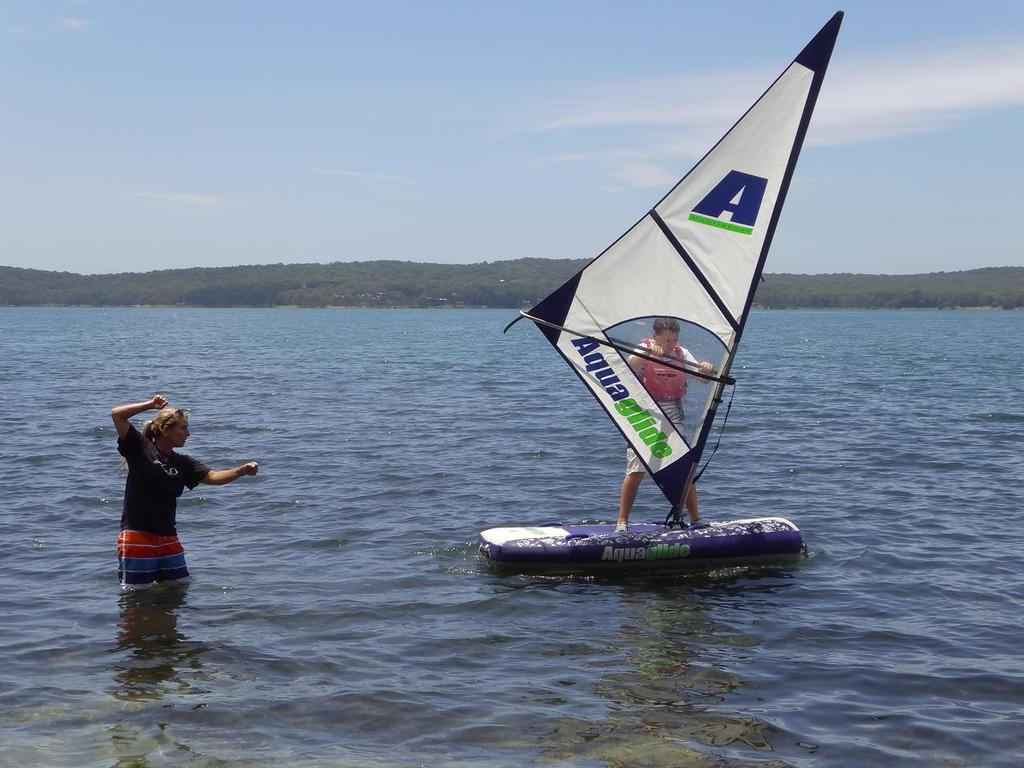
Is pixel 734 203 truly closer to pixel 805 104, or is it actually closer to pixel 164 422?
pixel 805 104

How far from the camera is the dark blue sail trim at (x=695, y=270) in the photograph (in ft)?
40.8


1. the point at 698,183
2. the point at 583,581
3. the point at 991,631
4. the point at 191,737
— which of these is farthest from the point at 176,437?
the point at 991,631

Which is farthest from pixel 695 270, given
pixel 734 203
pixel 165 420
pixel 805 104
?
pixel 165 420

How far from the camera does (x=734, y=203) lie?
485 inches

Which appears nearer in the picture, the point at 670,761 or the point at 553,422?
the point at 670,761

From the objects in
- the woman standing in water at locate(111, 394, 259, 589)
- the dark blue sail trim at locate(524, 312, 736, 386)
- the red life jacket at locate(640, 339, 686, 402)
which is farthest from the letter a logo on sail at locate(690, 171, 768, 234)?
the woman standing in water at locate(111, 394, 259, 589)

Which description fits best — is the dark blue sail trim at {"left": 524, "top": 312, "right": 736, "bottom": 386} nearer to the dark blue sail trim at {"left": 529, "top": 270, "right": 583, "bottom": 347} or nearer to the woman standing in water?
the dark blue sail trim at {"left": 529, "top": 270, "right": 583, "bottom": 347}

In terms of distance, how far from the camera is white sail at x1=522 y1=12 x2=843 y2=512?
12.1 metres

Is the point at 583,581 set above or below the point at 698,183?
below

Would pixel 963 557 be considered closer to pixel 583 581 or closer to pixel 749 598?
pixel 749 598

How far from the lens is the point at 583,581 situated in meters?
12.9

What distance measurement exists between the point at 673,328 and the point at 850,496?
6878 millimetres

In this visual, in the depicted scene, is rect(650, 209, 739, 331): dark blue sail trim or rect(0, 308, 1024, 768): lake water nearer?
rect(0, 308, 1024, 768): lake water

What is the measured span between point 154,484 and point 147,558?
38.5 inches
